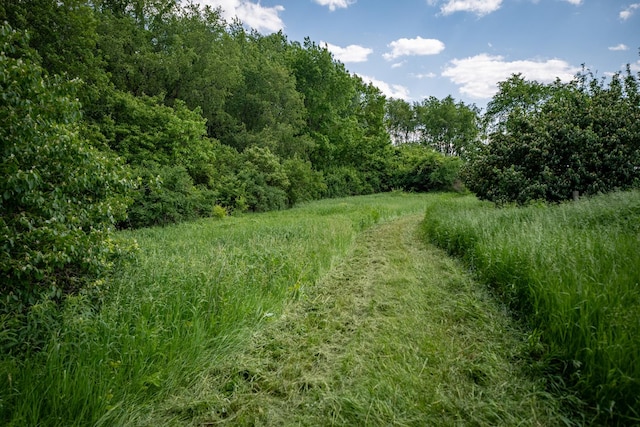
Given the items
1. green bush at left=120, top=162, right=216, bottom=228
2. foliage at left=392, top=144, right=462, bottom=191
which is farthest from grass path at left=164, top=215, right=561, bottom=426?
foliage at left=392, top=144, right=462, bottom=191

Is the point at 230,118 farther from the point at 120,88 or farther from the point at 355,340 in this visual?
the point at 355,340

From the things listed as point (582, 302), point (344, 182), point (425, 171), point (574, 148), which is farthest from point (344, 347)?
point (425, 171)

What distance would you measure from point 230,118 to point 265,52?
12210 millimetres

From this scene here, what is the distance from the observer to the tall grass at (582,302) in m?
1.80

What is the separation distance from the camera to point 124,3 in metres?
16.5

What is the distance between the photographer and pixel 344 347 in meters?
2.88

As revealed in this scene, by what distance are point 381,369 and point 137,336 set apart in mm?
2129

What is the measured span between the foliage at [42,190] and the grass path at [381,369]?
69.8 inches

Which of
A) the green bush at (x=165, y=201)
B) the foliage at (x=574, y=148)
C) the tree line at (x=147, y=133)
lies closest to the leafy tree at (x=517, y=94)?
the tree line at (x=147, y=133)

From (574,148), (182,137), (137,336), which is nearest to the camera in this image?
(137,336)

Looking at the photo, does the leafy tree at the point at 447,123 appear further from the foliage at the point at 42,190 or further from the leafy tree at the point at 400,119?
the foliage at the point at 42,190

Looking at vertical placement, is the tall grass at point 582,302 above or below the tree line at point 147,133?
below

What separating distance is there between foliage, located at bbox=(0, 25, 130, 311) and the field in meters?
0.36

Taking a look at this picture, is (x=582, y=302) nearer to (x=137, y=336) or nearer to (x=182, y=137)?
(x=137, y=336)
